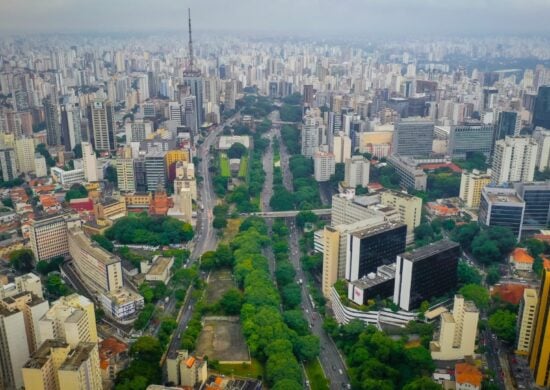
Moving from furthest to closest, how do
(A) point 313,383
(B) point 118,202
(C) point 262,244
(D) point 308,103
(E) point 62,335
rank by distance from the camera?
(D) point 308,103 → (B) point 118,202 → (C) point 262,244 → (A) point 313,383 → (E) point 62,335

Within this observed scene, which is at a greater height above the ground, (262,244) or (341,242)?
(341,242)

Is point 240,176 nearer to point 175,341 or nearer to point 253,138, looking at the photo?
point 253,138

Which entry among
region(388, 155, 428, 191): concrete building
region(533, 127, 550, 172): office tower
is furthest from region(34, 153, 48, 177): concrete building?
region(533, 127, 550, 172): office tower

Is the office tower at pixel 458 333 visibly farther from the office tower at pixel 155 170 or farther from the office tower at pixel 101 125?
the office tower at pixel 101 125

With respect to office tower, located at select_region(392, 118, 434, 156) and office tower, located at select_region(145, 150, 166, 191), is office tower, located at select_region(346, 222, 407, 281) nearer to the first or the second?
office tower, located at select_region(145, 150, 166, 191)

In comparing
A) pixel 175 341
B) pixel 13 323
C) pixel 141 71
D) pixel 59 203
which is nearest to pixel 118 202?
pixel 59 203

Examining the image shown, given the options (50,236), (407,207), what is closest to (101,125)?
(50,236)
